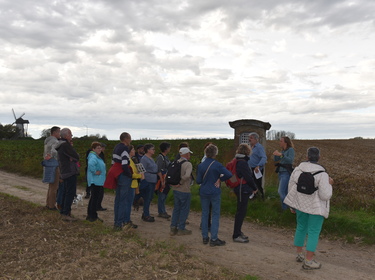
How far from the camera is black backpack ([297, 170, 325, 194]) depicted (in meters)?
5.68

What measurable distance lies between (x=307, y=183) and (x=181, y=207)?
3.04 metres

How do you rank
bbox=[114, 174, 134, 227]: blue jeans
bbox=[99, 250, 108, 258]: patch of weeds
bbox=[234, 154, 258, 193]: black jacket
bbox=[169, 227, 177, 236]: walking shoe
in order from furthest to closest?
bbox=[114, 174, 134, 227]: blue jeans
bbox=[169, 227, 177, 236]: walking shoe
bbox=[234, 154, 258, 193]: black jacket
bbox=[99, 250, 108, 258]: patch of weeds

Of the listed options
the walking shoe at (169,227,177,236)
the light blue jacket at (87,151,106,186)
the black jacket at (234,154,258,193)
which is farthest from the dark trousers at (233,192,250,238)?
the light blue jacket at (87,151,106,186)

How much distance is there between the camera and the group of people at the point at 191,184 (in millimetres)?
Answer: 5848

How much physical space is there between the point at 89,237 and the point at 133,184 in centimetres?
157

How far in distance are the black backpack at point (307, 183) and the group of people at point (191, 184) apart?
98mm

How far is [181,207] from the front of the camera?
25.3 feet

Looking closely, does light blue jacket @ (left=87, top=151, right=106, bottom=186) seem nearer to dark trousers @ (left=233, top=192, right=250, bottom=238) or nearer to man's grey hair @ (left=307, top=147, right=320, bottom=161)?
dark trousers @ (left=233, top=192, right=250, bottom=238)

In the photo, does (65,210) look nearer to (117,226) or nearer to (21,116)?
(117,226)

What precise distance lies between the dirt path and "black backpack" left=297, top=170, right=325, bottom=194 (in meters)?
1.37

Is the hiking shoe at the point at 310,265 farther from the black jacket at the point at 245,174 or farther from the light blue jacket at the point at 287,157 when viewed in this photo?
the light blue jacket at the point at 287,157

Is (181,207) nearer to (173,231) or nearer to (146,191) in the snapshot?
(173,231)

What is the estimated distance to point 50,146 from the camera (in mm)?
9406

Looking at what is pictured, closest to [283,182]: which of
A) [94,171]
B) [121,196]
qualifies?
[121,196]
